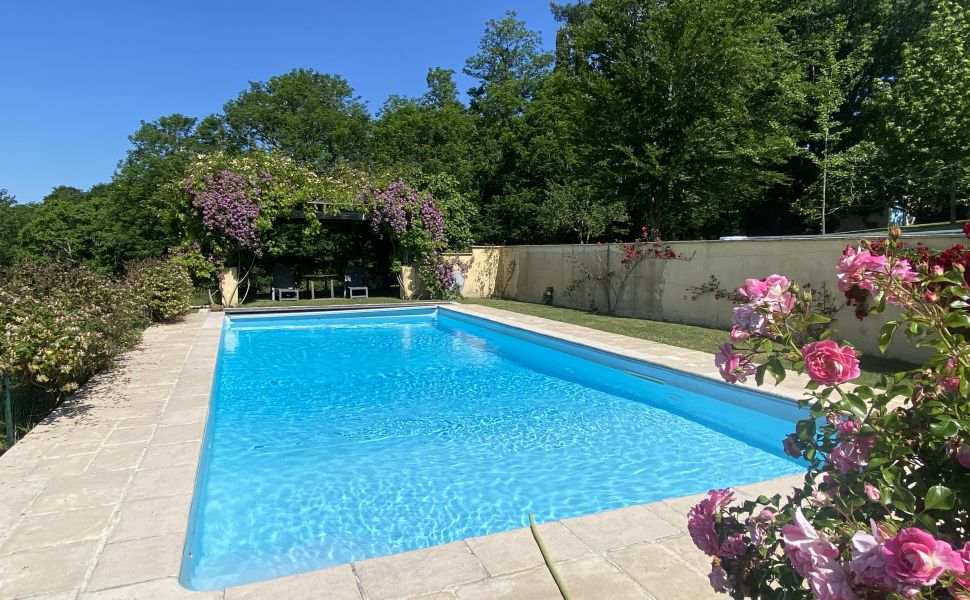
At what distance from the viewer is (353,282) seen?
54.5 ft

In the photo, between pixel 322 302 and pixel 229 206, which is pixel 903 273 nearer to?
pixel 229 206

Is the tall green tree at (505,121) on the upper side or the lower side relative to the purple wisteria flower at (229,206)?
upper

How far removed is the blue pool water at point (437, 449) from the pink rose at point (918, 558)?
297cm

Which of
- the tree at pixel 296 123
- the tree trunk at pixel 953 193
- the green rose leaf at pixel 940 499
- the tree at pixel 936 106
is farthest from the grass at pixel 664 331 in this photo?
the tree at pixel 296 123

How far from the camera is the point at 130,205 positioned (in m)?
28.3

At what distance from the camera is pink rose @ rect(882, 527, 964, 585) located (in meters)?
0.86

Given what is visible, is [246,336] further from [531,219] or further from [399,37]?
[399,37]

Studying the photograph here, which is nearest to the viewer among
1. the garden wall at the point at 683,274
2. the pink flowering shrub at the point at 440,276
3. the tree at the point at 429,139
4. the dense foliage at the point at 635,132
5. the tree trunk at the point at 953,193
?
the garden wall at the point at 683,274

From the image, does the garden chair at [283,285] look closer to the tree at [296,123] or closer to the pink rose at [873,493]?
the tree at [296,123]

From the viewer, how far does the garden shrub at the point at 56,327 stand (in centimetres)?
450

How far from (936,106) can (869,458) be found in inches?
731

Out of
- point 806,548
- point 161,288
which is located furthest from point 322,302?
point 806,548

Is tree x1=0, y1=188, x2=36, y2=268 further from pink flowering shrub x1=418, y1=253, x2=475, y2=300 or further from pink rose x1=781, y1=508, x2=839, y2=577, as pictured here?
pink rose x1=781, y1=508, x2=839, y2=577

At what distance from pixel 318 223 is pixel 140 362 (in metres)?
7.95
